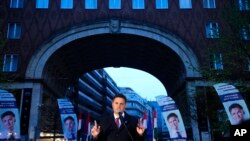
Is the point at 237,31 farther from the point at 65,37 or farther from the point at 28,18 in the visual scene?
the point at 28,18

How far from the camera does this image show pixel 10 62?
33.1 metres

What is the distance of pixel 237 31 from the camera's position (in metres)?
21.5

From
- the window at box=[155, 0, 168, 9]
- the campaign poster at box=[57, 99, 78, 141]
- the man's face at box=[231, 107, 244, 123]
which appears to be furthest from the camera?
the window at box=[155, 0, 168, 9]

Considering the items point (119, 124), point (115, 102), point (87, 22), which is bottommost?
point (119, 124)

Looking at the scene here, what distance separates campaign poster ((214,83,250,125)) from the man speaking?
12282 mm

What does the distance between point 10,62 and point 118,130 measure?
99.6ft

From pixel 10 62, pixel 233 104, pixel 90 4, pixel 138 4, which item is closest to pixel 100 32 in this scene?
pixel 90 4

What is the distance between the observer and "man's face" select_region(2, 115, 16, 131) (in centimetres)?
1656

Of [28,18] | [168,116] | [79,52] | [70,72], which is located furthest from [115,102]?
[70,72]

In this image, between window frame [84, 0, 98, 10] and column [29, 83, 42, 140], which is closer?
column [29, 83, 42, 140]

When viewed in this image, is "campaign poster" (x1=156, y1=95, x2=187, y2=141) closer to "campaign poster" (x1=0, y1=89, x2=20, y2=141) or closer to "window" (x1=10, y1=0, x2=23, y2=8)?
"campaign poster" (x1=0, y1=89, x2=20, y2=141)

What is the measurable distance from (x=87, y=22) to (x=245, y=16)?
56.4 ft

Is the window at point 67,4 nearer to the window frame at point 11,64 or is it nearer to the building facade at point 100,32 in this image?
the building facade at point 100,32

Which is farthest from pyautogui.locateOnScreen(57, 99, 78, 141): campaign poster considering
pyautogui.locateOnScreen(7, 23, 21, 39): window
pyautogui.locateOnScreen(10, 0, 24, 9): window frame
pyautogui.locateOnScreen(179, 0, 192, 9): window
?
pyautogui.locateOnScreen(179, 0, 192, 9): window
